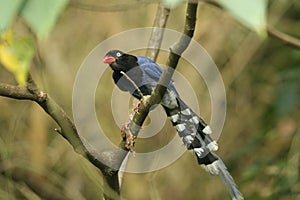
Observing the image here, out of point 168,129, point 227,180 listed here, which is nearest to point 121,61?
point 227,180

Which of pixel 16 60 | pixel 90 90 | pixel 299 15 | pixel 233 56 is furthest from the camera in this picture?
pixel 299 15

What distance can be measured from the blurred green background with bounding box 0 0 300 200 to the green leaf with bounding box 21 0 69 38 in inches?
127

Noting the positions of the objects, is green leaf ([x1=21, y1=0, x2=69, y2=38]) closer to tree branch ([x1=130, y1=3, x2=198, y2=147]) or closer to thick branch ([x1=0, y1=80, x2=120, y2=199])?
tree branch ([x1=130, y1=3, x2=198, y2=147])

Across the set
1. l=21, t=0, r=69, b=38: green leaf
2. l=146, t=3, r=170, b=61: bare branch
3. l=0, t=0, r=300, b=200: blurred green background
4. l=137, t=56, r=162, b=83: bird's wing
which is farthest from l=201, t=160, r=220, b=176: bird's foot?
l=0, t=0, r=300, b=200: blurred green background

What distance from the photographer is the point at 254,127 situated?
14.9 ft

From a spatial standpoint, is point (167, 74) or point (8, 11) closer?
point (8, 11)

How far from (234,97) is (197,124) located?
2583mm

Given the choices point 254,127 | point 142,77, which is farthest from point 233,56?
point 142,77

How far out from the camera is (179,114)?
225cm

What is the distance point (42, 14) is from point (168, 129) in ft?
10.8

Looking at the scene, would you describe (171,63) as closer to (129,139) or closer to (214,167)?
(129,139)

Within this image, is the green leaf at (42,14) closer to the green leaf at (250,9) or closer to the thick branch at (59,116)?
the green leaf at (250,9)

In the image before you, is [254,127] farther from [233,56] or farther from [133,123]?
[133,123]

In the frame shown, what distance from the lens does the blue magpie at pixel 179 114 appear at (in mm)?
2107
